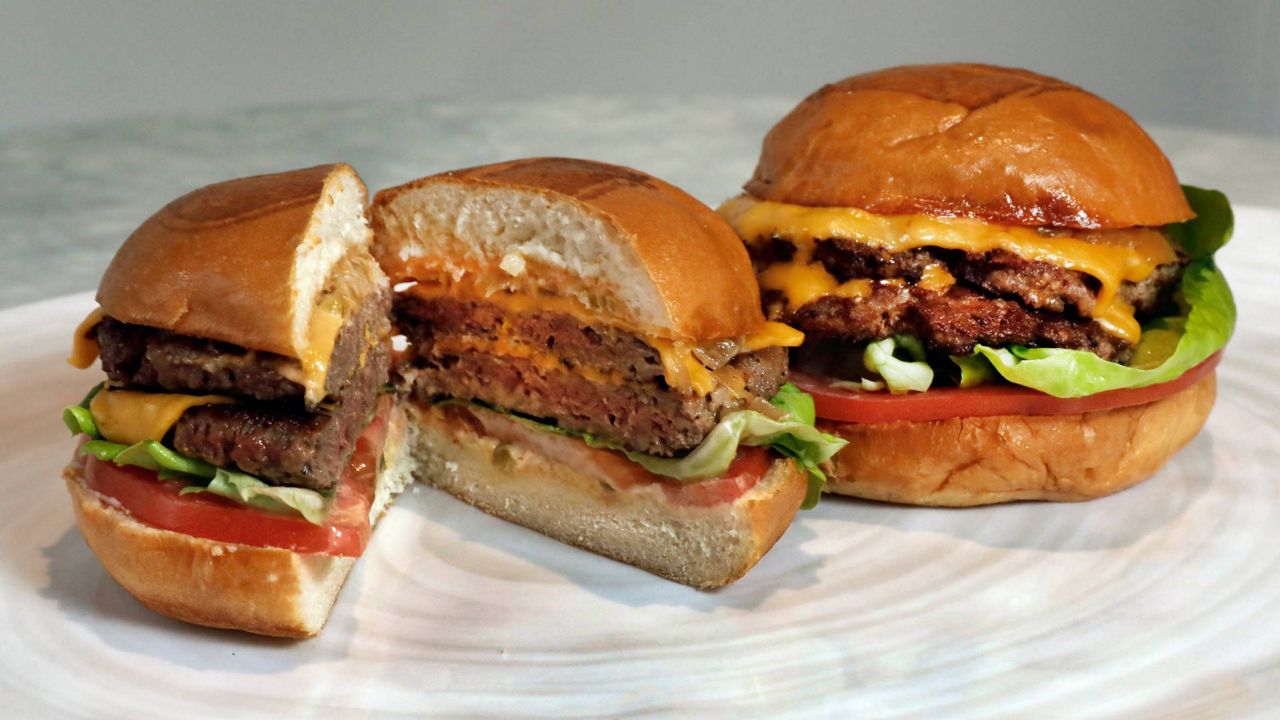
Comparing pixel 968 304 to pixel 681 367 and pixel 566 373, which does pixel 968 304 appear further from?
pixel 566 373

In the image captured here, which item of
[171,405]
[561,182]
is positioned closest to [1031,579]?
[561,182]

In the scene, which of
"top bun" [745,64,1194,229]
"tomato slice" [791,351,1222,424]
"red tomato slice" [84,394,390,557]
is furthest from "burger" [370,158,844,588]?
"red tomato slice" [84,394,390,557]

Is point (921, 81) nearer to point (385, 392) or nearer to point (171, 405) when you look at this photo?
point (385, 392)

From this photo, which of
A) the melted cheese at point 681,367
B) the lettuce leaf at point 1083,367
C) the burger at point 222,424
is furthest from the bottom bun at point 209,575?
the lettuce leaf at point 1083,367

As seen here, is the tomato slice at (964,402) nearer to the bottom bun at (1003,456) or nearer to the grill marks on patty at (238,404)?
the bottom bun at (1003,456)

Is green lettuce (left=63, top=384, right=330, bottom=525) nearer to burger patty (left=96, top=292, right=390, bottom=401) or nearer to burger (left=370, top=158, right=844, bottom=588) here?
burger patty (left=96, top=292, right=390, bottom=401)
